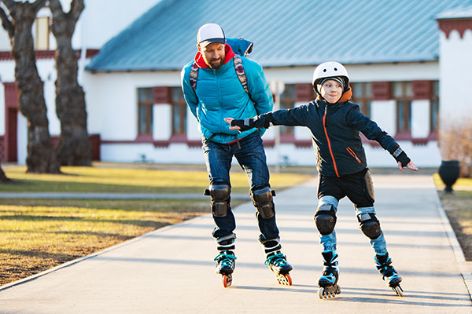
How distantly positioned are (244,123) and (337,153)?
820 mm

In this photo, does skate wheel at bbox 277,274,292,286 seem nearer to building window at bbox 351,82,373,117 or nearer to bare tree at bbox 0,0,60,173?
bare tree at bbox 0,0,60,173

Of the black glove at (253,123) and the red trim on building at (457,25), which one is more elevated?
the red trim on building at (457,25)

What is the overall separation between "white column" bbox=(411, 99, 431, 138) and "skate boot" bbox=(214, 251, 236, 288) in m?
31.3

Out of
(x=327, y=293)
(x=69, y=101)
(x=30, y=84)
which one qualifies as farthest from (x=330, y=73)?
(x=69, y=101)

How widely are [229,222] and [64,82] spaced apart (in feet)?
97.1

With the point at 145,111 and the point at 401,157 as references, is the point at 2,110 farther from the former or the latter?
the point at 401,157

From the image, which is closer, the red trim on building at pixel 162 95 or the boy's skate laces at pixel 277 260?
the boy's skate laces at pixel 277 260

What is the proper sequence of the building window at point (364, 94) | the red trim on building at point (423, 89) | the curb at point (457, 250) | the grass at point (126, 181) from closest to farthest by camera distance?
the curb at point (457, 250), the grass at point (126, 181), the red trim on building at point (423, 89), the building window at point (364, 94)

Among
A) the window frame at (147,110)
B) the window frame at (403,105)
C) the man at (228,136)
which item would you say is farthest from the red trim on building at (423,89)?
the man at (228,136)

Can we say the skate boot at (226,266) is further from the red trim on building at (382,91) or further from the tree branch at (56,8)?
the red trim on building at (382,91)

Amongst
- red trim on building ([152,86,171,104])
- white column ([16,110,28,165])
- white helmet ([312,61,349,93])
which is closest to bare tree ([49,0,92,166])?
red trim on building ([152,86,171,104])

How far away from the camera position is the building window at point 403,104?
41438 mm

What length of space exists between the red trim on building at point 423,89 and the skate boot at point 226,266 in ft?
102

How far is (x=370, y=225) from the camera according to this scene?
32.0ft
